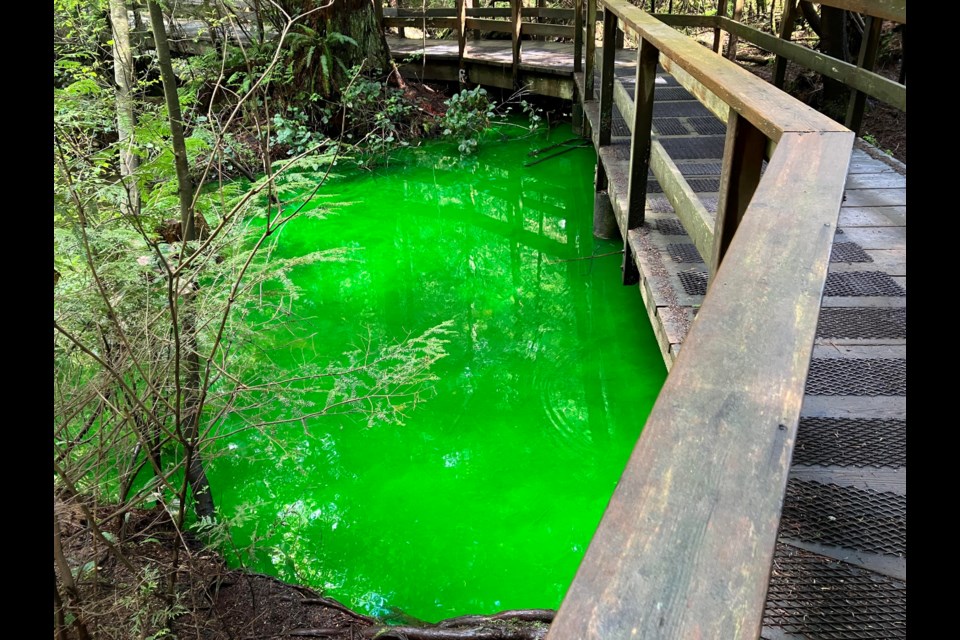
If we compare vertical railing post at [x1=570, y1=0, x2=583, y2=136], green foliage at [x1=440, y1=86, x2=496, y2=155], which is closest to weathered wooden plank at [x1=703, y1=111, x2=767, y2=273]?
vertical railing post at [x1=570, y1=0, x2=583, y2=136]

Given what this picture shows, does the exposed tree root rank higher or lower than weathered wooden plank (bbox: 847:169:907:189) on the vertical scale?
lower

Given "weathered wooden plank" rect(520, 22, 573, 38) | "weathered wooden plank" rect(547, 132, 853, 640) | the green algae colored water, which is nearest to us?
"weathered wooden plank" rect(547, 132, 853, 640)

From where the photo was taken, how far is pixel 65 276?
296 cm

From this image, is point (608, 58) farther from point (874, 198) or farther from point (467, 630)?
point (467, 630)

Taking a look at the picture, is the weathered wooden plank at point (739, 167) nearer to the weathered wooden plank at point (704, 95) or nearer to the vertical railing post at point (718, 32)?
the weathered wooden plank at point (704, 95)

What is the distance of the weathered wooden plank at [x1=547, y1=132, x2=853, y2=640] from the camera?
68 centimetres

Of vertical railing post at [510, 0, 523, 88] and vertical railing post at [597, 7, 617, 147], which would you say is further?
vertical railing post at [510, 0, 523, 88]

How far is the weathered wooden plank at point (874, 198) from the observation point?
13.1ft

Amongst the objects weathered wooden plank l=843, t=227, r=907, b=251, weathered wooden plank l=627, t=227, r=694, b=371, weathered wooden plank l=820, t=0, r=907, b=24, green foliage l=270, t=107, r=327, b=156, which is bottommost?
green foliage l=270, t=107, r=327, b=156

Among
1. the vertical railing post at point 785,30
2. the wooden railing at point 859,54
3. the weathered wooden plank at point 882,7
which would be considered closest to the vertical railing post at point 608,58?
the wooden railing at point 859,54

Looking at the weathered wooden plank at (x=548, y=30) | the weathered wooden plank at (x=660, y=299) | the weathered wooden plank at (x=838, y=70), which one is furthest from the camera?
the weathered wooden plank at (x=548, y=30)

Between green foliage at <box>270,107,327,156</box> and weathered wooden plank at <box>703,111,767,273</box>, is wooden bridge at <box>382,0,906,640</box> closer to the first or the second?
weathered wooden plank at <box>703,111,767,273</box>

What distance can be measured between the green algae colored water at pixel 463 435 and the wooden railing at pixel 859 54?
2041 millimetres

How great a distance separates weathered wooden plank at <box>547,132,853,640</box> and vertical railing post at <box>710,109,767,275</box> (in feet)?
4.04
